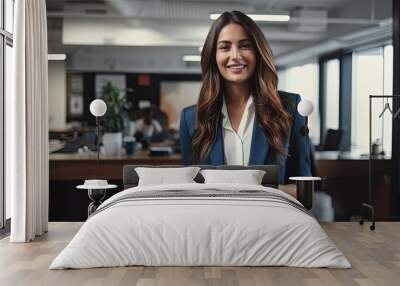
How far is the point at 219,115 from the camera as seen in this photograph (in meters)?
6.75

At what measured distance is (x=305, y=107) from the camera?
6648mm

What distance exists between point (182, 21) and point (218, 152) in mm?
1468

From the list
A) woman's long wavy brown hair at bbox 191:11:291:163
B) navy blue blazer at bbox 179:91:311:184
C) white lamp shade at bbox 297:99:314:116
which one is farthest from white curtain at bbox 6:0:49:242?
white lamp shade at bbox 297:99:314:116

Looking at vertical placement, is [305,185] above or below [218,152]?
below

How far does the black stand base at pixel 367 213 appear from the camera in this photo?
21.2 feet

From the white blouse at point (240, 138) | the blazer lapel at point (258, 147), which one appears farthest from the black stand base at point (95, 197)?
the blazer lapel at point (258, 147)

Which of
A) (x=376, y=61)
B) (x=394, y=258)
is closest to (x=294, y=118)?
(x=376, y=61)

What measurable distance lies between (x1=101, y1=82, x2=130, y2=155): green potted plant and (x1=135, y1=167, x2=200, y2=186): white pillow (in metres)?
0.67

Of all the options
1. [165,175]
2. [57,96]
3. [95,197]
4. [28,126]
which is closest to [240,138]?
[165,175]

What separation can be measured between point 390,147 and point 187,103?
7.54 feet

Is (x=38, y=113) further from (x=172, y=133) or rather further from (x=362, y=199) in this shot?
(x=362, y=199)

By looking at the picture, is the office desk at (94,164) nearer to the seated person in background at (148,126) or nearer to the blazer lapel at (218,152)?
the seated person in background at (148,126)

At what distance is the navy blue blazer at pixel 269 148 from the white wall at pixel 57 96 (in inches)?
50.3

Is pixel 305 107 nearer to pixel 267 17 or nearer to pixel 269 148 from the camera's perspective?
pixel 269 148
